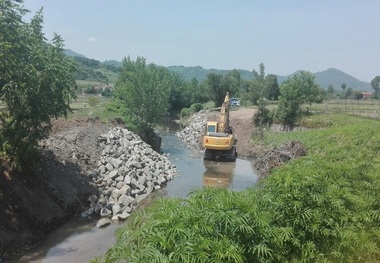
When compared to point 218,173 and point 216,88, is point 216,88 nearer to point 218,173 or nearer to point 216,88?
point 216,88

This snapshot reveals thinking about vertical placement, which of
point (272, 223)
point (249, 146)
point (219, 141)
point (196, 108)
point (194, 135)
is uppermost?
point (272, 223)

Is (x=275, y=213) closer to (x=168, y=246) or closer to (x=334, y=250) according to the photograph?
(x=334, y=250)

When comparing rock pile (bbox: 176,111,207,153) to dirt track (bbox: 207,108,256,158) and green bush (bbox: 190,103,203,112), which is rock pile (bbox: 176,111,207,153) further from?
green bush (bbox: 190,103,203,112)

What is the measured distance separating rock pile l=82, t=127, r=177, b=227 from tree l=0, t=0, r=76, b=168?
12.7 ft

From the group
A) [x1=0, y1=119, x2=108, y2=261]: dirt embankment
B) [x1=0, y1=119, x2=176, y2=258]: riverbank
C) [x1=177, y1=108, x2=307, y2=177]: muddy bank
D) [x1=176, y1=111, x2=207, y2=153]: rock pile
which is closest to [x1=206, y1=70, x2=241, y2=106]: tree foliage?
[x1=177, y1=108, x2=307, y2=177]: muddy bank

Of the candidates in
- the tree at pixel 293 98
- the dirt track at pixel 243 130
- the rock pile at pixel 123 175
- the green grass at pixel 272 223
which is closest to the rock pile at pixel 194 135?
the dirt track at pixel 243 130

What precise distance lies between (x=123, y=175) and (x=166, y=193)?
2.50 m

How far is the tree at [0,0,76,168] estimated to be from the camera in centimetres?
1170

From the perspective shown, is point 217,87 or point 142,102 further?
point 217,87

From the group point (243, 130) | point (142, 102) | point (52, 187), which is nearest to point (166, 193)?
point (52, 187)

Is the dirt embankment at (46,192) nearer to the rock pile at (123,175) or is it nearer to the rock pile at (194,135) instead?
the rock pile at (123,175)

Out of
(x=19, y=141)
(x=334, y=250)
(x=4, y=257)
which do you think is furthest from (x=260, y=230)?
(x=19, y=141)

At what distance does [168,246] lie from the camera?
393cm

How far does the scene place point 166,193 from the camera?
18125 mm
